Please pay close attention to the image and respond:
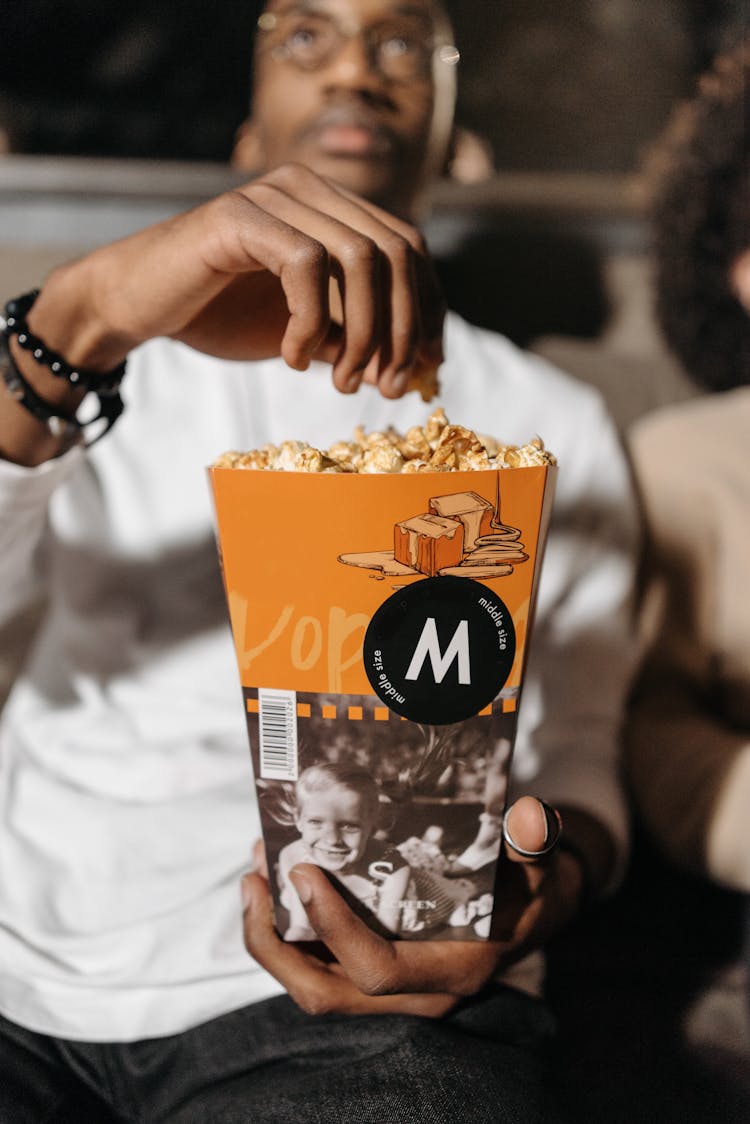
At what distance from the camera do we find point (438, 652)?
0.37 m

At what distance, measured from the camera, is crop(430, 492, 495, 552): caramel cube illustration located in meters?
0.35

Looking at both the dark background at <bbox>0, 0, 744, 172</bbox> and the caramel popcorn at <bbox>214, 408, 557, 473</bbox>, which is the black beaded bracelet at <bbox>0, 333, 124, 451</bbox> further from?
the dark background at <bbox>0, 0, 744, 172</bbox>

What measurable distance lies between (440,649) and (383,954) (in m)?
0.17

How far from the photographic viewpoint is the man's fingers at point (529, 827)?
1.38 feet

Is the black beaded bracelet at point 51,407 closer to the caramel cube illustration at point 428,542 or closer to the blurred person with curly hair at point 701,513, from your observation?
the caramel cube illustration at point 428,542

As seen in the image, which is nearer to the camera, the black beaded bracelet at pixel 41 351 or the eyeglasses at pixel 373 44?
the black beaded bracelet at pixel 41 351

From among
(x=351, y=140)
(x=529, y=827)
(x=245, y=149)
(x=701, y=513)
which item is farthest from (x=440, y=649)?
(x=245, y=149)

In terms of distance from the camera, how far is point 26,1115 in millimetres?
479

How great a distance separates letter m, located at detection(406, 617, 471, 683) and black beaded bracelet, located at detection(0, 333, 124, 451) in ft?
0.82

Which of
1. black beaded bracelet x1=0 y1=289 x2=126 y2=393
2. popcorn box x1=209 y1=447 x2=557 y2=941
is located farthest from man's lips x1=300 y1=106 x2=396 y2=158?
popcorn box x1=209 y1=447 x2=557 y2=941

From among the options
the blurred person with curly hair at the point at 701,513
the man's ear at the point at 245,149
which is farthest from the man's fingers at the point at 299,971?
the man's ear at the point at 245,149

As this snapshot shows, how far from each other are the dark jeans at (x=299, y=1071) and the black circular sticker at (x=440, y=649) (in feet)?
0.70

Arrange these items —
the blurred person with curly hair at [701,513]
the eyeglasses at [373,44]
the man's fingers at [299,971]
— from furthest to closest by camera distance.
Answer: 1. the blurred person with curly hair at [701,513]
2. the eyeglasses at [373,44]
3. the man's fingers at [299,971]

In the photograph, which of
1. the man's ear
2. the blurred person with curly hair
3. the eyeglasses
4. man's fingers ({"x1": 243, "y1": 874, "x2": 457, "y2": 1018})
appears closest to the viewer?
man's fingers ({"x1": 243, "y1": 874, "x2": 457, "y2": 1018})
